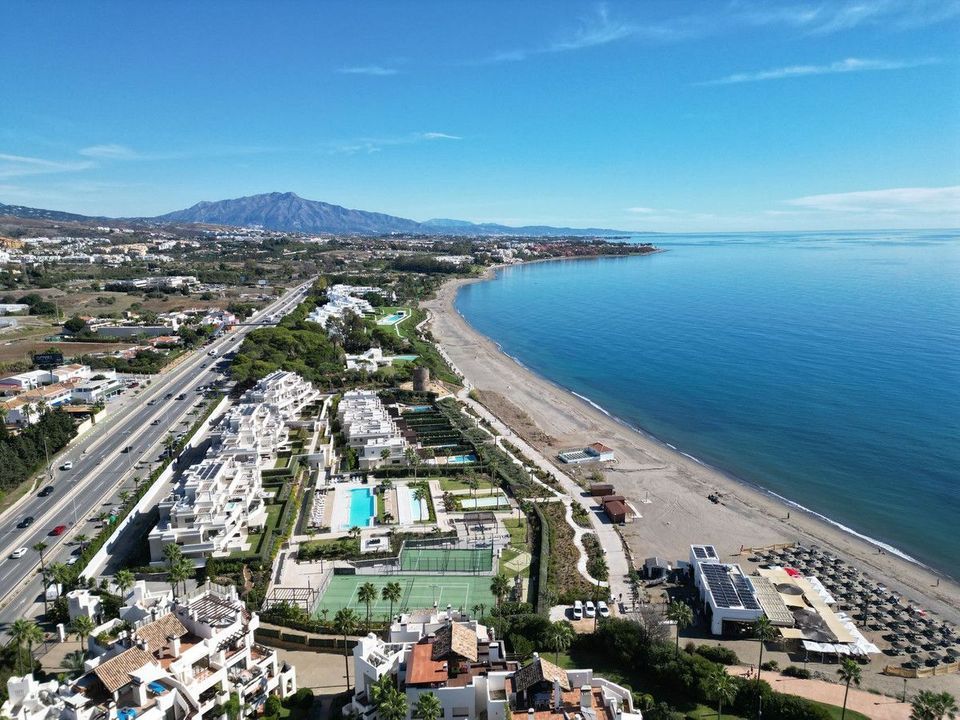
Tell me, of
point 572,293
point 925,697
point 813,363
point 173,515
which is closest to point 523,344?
point 813,363

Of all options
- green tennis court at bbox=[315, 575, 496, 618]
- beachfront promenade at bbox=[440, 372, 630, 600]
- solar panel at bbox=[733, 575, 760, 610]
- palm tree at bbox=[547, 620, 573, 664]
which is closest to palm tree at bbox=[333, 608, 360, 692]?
green tennis court at bbox=[315, 575, 496, 618]

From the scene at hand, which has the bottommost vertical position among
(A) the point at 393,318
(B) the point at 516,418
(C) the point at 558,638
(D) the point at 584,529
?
(D) the point at 584,529

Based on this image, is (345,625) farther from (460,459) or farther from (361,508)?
(460,459)

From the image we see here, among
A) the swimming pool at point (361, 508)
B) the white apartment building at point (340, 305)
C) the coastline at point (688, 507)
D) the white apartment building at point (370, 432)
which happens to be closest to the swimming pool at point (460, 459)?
the white apartment building at point (370, 432)

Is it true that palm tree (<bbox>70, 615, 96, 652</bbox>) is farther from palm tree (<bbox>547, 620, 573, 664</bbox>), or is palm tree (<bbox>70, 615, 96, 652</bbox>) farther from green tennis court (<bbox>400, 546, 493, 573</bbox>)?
palm tree (<bbox>547, 620, 573, 664</bbox>)

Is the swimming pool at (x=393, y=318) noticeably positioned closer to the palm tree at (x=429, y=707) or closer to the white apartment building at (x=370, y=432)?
the white apartment building at (x=370, y=432)

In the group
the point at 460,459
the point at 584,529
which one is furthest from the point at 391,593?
the point at 460,459
